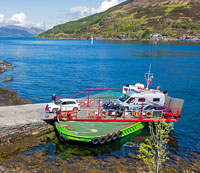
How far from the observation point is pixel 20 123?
26.5 metres

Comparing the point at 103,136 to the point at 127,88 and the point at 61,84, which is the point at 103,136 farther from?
the point at 61,84

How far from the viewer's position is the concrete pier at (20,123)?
25109 mm

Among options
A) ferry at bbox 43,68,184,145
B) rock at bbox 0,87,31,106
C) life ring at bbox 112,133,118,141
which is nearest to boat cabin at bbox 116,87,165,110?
ferry at bbox 43,68,184,145

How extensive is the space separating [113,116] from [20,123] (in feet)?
39.1

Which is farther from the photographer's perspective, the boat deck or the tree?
the boat deck

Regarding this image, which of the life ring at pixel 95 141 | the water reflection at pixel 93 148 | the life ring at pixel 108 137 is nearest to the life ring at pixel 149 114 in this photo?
the water reflection at pixel 93 148

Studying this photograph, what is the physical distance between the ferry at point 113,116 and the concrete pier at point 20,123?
2.52m

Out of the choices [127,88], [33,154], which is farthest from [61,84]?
[33,154]

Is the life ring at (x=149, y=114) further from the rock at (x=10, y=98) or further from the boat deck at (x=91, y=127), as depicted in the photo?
the rock at (x=10, y=98)

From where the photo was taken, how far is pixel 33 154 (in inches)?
923

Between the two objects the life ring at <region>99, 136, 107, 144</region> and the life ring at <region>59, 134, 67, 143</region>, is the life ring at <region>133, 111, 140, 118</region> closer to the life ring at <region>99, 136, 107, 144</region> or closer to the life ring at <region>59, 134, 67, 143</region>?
the life ring at <region>99, 136, 107, 144</region>

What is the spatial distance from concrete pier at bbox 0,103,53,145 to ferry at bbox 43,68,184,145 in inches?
99.3

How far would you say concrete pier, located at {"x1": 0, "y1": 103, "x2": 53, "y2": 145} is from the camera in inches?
989

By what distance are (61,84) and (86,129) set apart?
36.2 metres
